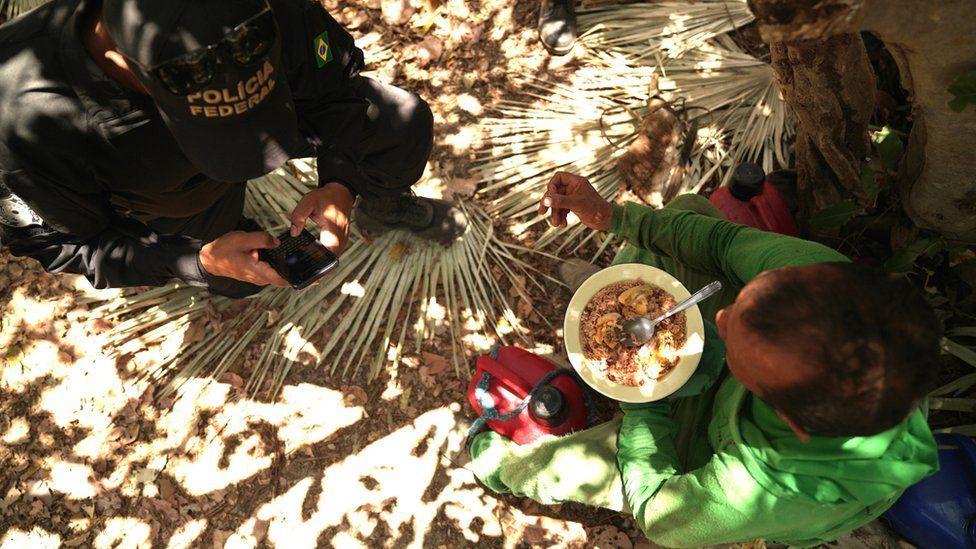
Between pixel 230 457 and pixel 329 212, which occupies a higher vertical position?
pixel 329 212

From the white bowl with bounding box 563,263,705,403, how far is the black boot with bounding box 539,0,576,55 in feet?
6.64

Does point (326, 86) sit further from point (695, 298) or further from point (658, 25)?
point (658, 25)

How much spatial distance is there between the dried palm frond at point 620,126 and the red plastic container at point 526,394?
2.72ft

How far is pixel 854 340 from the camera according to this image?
4.70 ft

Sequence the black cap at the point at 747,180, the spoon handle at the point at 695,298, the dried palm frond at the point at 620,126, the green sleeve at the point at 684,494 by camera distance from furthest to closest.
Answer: the dried palm frond at the point at 620,126
the black cap at the point at 747,180
the spoon handle at the point at 695,298
the green sleeve at the point at 684,494

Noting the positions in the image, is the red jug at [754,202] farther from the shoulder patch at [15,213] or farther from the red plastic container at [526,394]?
the shoulder patch at [15,213]

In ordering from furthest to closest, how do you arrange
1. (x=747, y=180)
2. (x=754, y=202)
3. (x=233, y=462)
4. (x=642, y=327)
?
1. (x=233, y=462)
2. (x=754, y=202)
3. (x=747, y=180)
4. (x=642, y=327)

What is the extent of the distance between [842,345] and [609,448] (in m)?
1.43

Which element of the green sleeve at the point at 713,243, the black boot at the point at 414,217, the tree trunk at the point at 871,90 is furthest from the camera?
the black boot at the point at 414,217

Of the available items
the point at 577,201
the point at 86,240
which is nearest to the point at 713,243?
the point at 577,201

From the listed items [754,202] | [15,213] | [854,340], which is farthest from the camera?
[754,202]

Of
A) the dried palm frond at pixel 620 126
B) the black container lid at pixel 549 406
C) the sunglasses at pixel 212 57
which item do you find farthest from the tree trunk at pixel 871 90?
the black container lid at pixel 549 406

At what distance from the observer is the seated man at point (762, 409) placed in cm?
146

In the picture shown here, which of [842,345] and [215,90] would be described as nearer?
[842,345]
